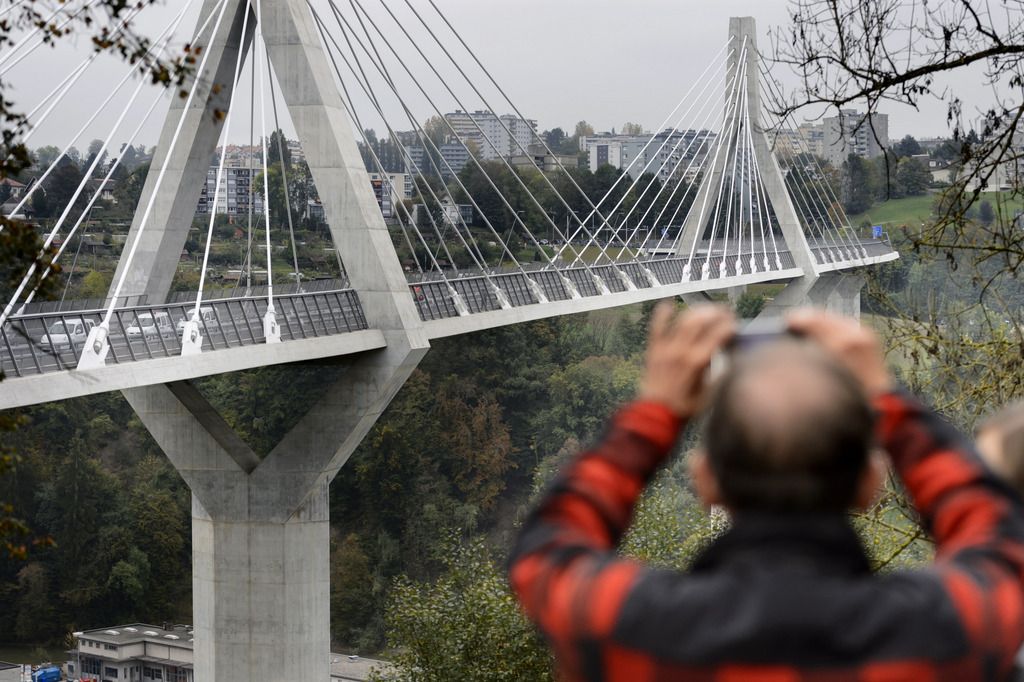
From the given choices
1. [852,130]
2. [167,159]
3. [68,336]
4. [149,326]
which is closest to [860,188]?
[167,159]

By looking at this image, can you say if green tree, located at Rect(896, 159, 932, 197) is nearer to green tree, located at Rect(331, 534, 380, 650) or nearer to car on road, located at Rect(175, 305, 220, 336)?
car on road, located at Rect(175, 305, 220, 336)

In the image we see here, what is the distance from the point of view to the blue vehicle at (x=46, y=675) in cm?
4241

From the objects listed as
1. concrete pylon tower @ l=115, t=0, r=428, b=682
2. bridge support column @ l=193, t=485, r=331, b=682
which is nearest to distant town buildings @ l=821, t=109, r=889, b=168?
concrete pylon tower @ l=115, t=0, r=428, b=682

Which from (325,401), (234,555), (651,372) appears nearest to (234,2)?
(325,401)

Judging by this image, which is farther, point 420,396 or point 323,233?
point 323,233

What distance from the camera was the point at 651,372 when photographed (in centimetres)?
185

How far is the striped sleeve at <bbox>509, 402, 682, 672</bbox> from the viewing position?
1627 millimetres

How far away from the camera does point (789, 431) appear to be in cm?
158

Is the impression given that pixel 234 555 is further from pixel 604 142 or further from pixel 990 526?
pixel 604 142

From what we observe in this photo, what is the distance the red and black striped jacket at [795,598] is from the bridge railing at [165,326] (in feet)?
41.1

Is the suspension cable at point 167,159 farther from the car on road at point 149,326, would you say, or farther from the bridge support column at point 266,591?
the bridge support column at point 266,591

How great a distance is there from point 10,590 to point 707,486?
4711cm

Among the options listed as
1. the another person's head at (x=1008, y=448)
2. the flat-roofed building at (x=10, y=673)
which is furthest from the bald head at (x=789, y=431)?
the flat-roofed building at (x=10, y=673)

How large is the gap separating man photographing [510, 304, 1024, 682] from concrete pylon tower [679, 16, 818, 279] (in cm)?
4729
